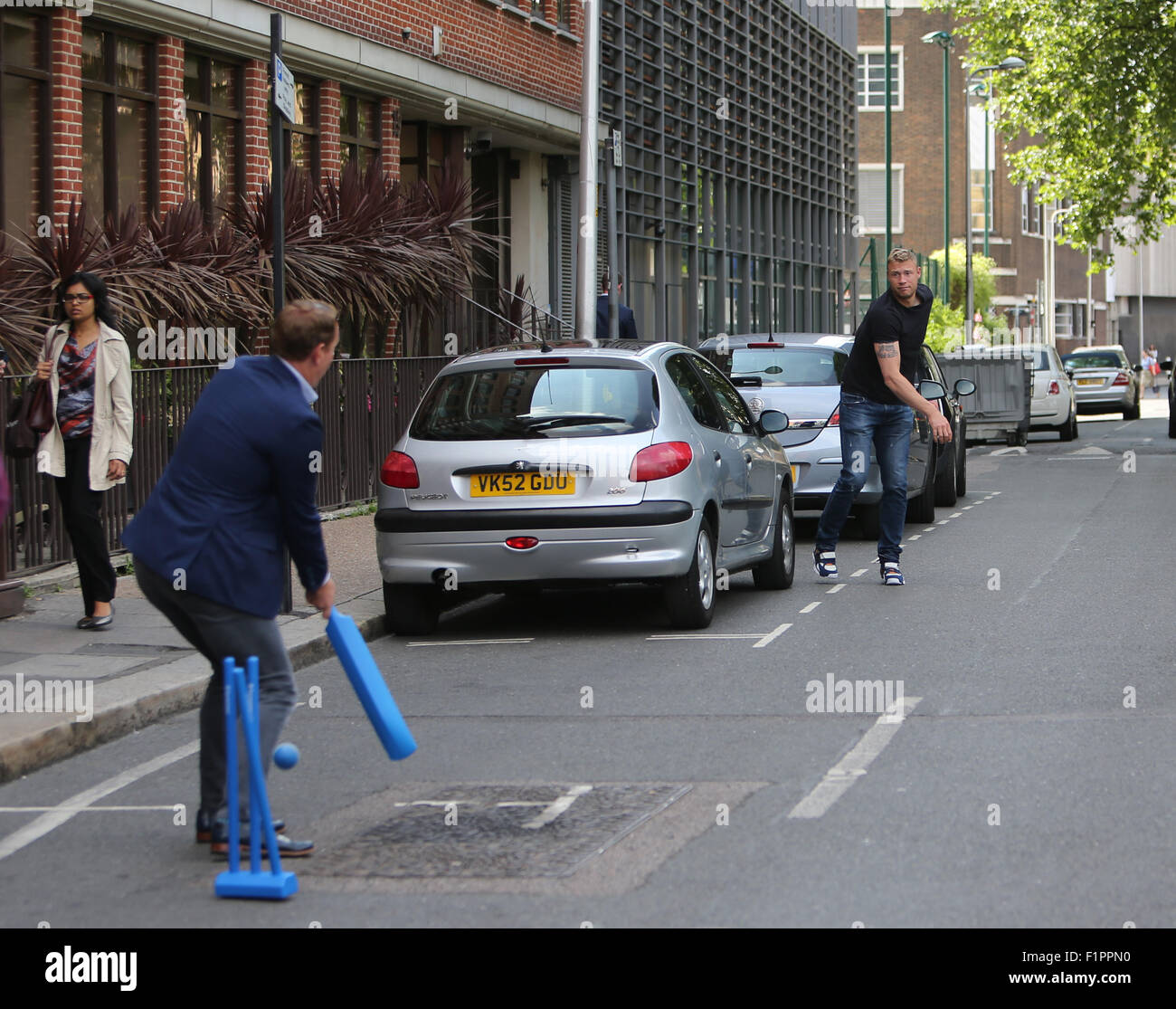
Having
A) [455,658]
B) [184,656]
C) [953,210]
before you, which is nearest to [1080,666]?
[455,658]

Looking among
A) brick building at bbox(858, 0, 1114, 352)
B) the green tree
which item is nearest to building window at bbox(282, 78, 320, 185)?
the green tree

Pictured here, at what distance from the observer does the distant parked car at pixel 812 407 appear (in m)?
15.1

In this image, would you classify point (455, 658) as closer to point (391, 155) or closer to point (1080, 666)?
point (1080, 666)

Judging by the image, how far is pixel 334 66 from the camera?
2009cm

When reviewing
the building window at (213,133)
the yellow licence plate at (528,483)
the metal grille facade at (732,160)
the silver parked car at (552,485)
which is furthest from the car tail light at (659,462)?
the metal grille facade at (732,160)

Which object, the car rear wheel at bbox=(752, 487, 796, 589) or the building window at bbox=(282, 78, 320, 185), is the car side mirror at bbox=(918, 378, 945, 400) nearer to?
the car rear wheel at bbox=(752, 487, 796, 589)

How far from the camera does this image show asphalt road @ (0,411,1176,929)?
539 centimetres

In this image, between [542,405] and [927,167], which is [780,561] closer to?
[542,405]

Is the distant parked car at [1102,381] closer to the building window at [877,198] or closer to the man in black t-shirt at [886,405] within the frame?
the building window at [877,198]

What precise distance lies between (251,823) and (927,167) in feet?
248

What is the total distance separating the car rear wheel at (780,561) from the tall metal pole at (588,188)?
→ 5.89m

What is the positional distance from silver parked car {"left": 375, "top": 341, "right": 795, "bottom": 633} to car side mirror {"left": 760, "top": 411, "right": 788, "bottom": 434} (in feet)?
4.17

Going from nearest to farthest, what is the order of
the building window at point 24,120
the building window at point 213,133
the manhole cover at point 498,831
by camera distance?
the manhole cover at point 498,831
the building window at point 24,120
the building window at point 213,133
